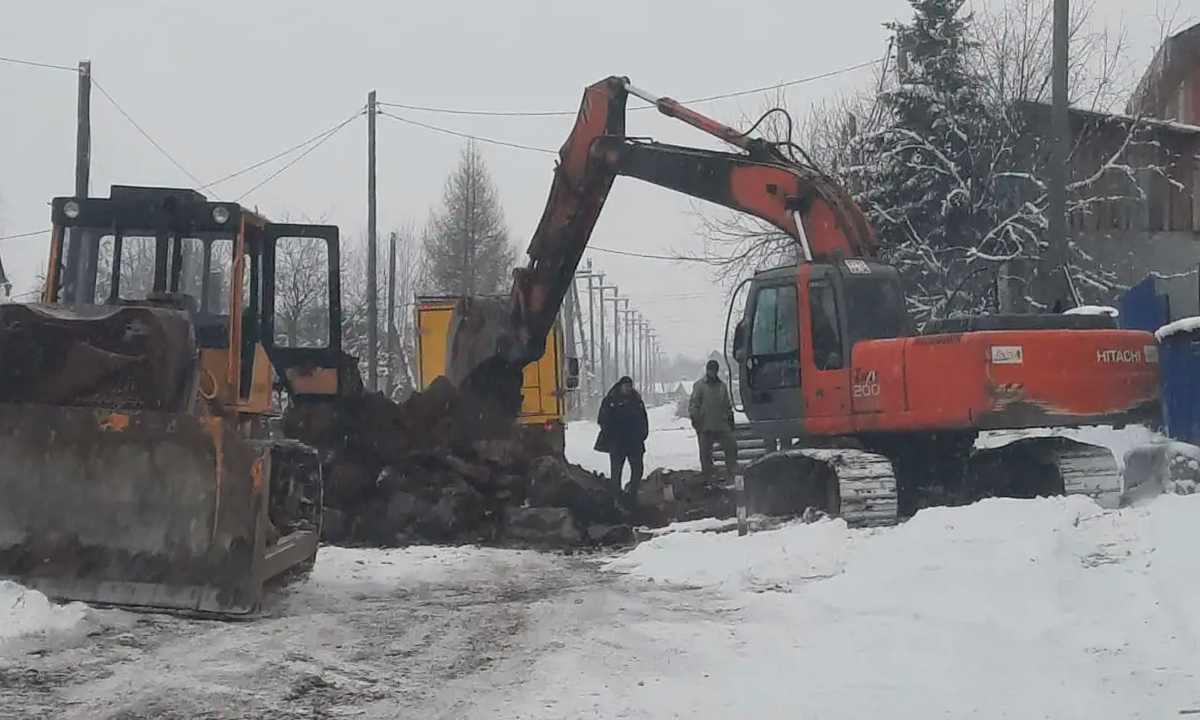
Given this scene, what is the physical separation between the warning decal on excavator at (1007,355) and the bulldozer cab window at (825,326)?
169cm

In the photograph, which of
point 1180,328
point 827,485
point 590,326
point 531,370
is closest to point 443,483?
point 827,485

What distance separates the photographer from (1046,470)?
13148mm

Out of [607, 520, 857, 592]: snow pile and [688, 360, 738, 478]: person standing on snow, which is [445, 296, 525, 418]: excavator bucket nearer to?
[688, 360, 738, 478]: person standing on snow

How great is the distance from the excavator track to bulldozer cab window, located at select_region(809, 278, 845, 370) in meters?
0.88

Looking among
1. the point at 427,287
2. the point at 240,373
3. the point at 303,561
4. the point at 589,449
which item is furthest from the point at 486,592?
the point at 427,287

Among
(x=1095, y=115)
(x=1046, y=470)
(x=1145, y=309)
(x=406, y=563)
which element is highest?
(x=1095, y=115)

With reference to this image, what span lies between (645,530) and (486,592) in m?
4.66

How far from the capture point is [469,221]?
54094mm

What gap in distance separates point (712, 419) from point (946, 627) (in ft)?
37.2

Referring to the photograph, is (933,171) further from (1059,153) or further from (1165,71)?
(1165,71)

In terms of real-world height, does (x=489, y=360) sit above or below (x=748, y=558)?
above

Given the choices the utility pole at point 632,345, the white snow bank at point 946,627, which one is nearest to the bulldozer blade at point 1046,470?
the white snow bank at point 946,627

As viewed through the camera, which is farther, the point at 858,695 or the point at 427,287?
the point at 427,287

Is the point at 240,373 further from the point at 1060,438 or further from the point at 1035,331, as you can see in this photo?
the point at 1060,438
